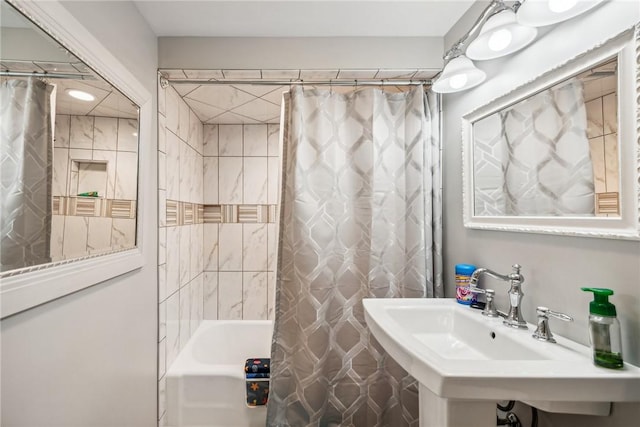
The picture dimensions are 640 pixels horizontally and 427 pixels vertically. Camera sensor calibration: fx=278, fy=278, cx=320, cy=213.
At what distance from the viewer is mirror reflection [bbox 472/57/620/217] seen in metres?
0.79

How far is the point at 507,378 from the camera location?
69cm

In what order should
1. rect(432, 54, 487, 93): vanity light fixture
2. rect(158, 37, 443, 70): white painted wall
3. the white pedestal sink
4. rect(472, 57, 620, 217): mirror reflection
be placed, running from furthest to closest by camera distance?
rect(158, 37, 443, 70): white painted wall, rect(432, 54, 487, 93): vanity light fixture, rect(472, 57, 620, 217): mirror reflection, the white pedestal sink

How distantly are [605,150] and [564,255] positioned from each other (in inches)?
13.5

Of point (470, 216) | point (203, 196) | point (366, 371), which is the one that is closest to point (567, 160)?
point (470, 216)

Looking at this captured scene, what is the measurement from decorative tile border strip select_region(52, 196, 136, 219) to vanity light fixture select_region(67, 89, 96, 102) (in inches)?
13.2

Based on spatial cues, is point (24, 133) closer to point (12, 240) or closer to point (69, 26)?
point (12, 240)

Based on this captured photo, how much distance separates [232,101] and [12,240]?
5.20 feet

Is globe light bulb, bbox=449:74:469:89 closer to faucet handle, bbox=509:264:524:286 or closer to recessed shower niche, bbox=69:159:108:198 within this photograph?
faucet handle, bbox=509:264:524:286

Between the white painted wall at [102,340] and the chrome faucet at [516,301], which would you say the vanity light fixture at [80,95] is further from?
the chrome faucet at [516,301]

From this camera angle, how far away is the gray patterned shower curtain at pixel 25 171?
687 mm

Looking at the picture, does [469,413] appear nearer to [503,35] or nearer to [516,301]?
[516,301]

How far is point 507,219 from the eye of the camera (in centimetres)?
115

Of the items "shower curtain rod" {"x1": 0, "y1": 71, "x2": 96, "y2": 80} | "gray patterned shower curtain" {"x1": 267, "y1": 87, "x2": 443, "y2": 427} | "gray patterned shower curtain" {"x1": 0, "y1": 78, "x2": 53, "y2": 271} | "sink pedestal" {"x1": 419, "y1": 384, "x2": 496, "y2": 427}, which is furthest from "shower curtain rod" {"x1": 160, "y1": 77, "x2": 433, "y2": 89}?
"sink pedestal" {"x1": 419, "y1": 384, "x2": 496, "y2": 427}

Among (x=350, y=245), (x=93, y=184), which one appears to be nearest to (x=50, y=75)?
(x=93, y=184)
